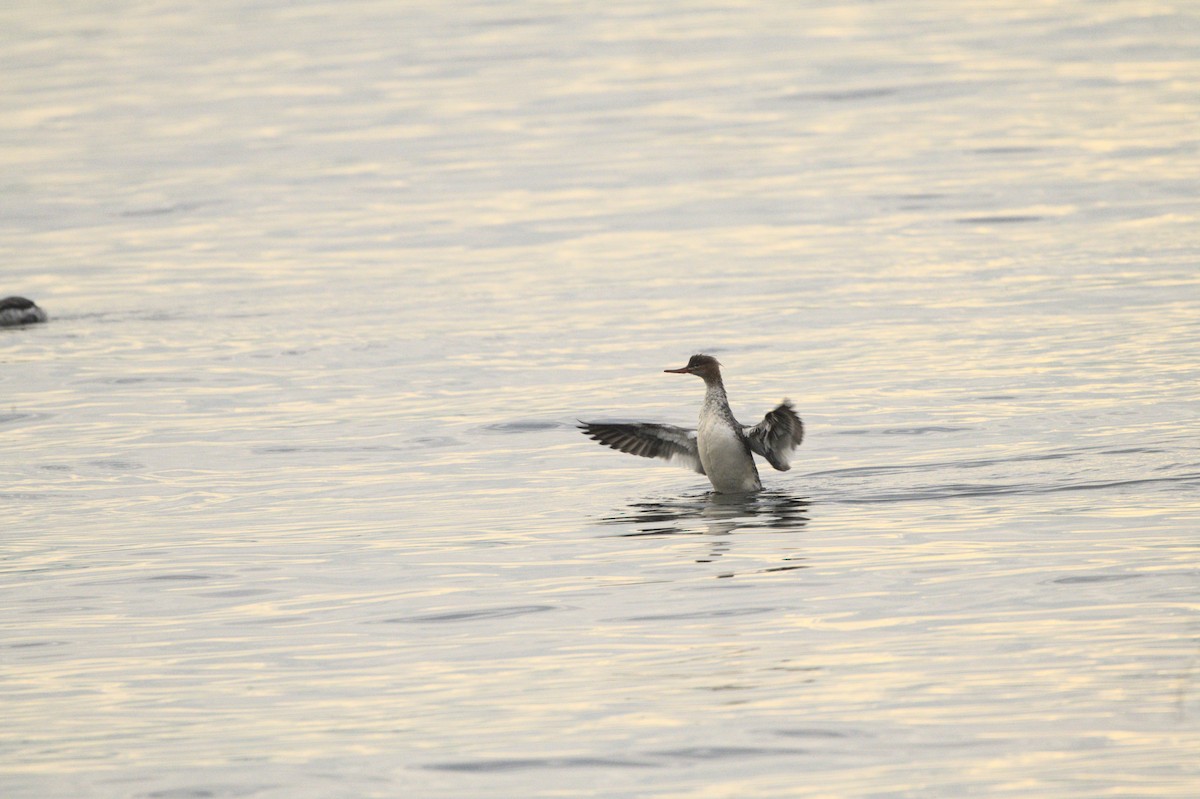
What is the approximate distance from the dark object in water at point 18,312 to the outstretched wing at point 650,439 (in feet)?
32.8

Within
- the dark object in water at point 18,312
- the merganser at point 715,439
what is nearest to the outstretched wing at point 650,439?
the merganser at point 715,439

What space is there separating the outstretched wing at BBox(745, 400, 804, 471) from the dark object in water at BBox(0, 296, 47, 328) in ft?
37.4

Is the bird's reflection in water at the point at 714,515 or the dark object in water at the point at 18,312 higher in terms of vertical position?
the dark object in water at the point at 18,312

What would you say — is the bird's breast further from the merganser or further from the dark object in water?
the dark object in water

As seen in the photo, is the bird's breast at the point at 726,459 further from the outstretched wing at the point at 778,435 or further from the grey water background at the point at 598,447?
the grey water background at the point at 598,447

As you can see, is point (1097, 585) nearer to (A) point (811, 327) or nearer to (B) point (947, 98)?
(A) point (811, 327)

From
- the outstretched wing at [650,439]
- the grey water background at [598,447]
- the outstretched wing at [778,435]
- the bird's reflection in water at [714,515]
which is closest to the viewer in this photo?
the grey water background at [598,447]

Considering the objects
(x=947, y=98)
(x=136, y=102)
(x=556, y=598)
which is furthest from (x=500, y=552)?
(x=136, y=102)

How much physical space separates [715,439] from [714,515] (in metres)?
0.94

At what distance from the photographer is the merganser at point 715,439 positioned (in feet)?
49.6

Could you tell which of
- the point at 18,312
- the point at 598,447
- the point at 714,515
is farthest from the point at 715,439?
the point at 18,312

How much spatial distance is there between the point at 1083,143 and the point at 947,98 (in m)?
5.54

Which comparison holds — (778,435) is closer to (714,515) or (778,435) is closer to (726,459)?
(726,459)

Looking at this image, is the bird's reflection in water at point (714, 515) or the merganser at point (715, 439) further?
the merganser at point (715, 439)
